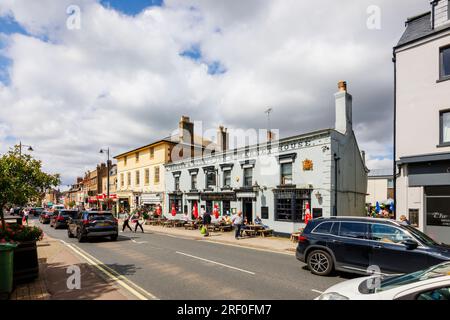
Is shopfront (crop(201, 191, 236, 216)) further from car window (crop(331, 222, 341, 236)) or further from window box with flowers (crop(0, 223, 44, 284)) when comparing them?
window box with flowers (crop(0, 223, 44, 284))

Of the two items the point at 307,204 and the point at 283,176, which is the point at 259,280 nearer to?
the point at 307,204

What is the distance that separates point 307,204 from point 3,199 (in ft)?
48.3

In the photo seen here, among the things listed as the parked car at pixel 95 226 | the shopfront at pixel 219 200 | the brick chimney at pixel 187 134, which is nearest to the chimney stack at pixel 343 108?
the shopfront at pixel 219 200

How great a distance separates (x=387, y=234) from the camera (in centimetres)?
767

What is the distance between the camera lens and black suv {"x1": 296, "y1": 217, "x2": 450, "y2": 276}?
702 cm

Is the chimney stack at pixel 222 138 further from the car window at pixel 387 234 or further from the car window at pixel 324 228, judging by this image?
the car window at pixel 387 234

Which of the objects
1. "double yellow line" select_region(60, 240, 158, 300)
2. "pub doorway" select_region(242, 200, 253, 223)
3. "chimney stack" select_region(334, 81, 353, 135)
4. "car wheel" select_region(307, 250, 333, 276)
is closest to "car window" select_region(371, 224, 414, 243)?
"car wheel" select_region(307, 250, 333, 276)

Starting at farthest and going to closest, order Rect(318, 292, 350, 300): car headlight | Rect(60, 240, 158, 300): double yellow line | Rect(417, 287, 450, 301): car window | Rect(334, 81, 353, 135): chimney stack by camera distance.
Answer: Rect(334, 81, 353, 135): chimney stack
Rect(60, 240, 158, 300): double yellow line
Rect(318, 292, 350, 300): car headlight
Rect(417, 287, 450, 301): car window

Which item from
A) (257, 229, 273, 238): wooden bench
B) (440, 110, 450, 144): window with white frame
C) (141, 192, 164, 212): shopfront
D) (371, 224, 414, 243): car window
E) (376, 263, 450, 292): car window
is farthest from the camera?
(141, 192, 164, 212): shopfront

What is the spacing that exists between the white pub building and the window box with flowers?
14061 mm

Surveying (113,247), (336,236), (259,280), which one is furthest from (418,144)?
(113,247)

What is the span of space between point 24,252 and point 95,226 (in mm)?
9009

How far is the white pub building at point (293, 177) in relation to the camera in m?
17.0

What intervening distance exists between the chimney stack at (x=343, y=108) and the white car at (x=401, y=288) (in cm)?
1556
